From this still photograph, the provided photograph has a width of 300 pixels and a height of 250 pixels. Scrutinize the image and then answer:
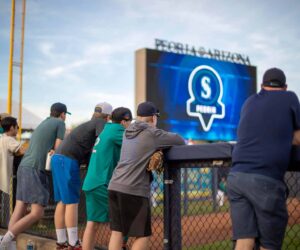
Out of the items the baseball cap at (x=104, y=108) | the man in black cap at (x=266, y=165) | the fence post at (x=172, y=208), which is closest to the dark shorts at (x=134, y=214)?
the fence post at (x=172, y=208)

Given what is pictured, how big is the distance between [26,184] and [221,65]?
68.9 feet

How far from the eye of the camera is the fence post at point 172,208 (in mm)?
4656

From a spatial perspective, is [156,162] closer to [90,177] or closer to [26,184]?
[90,177]

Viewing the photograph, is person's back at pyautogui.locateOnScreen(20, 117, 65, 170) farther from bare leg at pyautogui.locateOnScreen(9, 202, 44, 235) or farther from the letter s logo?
the letter s logo

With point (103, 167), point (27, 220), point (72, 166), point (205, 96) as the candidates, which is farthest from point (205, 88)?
point (103, 167)

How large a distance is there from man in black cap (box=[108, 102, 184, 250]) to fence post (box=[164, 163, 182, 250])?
35cm

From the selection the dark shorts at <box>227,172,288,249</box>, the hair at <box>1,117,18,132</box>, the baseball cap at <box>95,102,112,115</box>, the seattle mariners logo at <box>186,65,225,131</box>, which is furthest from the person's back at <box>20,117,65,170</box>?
the seattle mariners logo at <box>186,65,225,131</box>

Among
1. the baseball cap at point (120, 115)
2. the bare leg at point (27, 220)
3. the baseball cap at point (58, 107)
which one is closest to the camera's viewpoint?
the baseball cap at point (120, 115)

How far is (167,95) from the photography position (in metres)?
22.9

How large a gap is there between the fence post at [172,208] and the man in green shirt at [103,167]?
1.92ft

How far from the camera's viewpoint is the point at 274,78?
343cm

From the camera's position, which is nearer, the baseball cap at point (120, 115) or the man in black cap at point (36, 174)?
the baseball cap at point (120, 115)

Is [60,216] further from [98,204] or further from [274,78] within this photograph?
[274,78]

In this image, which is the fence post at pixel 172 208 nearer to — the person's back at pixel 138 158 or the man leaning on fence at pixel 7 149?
the person's back at pixel 138 158
